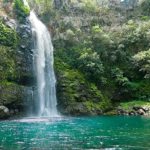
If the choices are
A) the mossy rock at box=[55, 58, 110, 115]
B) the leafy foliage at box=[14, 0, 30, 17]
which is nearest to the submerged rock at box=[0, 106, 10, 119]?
the mossy rock at box=[55, 58, 110, 115]

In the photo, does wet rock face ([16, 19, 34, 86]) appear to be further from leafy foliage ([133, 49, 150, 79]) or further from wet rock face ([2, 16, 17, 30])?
leafy foliage ([133, 49, 150, 79])

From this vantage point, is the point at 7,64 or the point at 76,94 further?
the point at 76,94

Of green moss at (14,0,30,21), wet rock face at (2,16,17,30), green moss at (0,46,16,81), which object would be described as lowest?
green moss at (0,46,16,81)

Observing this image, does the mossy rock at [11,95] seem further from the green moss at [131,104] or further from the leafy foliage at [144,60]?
the leafy foliage at [144,60]

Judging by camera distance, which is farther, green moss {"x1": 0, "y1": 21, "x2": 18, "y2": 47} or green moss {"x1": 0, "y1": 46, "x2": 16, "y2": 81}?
green moss {"x1": 0, "y1": 21, "x2": 18, "y2": 47}

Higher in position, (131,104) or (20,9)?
(20,9)

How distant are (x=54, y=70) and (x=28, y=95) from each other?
6.86 metres

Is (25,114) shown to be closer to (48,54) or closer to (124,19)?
(48,54)

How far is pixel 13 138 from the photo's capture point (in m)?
23.4

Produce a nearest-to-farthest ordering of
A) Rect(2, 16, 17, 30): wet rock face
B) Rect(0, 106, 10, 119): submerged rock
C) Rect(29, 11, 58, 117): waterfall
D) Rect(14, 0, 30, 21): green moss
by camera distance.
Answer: Rect(0, 106, 10, 119): submerged rock < Rect(29, 11, 58, 117): waterfall < Rect(2, 16, 17, 30): wet rock face < Rect(14, 0, 30, 21): green moss

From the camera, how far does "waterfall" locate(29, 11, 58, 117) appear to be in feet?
159

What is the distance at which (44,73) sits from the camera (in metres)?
51.2

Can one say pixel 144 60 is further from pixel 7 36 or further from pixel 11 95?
pixel 11 95

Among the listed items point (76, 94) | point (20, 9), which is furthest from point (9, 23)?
point (76, 94)
